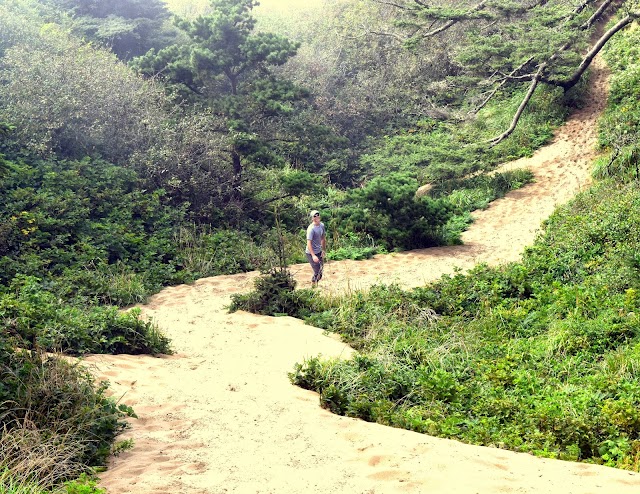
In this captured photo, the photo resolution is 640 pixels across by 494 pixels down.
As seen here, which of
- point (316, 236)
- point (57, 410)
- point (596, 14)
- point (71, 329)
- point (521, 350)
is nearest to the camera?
point (57, 410)

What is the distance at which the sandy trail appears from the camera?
4.46 metres

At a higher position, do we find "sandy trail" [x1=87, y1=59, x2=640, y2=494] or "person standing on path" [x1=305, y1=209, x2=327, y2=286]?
"person standing on path" [x1=305, y1=209, x2=327, y2=286]

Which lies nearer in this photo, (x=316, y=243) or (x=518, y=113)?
(x=316, y=243)

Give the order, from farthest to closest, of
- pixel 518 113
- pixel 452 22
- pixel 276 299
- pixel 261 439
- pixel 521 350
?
pixel 452 22
pixel 518 113
pixel 276 299
pixel 521 350
pixel 261 439

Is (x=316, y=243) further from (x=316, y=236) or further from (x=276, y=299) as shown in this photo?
(x=276, y=299)

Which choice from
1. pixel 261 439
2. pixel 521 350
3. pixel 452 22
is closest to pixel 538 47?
pixel 452 22

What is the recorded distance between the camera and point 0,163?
10.8m

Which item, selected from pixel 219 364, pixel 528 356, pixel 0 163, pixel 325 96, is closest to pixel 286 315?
pixel 219 364

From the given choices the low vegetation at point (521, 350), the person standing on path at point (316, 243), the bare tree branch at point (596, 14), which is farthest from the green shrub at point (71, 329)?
the bare tree branch at point (596, 14)

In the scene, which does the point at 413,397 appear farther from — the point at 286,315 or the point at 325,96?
the point at 325,96

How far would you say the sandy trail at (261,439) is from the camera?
14.6 feet

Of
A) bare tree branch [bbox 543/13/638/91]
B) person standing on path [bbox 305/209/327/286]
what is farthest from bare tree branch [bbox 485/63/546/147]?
person standing on path [bbox 305/209/327/286]

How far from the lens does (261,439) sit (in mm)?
5465

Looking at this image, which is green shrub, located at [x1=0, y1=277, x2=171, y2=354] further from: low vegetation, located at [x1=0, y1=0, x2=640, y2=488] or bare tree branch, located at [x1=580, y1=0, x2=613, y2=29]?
bare tree branch, located at [x1=580, y1=0, x2=613, y2=29]
